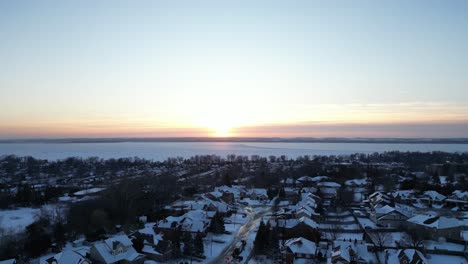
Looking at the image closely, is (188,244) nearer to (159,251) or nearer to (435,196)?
(159,251)

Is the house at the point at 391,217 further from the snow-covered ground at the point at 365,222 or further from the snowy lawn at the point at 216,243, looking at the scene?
the snowy lawn at the point at 216,243

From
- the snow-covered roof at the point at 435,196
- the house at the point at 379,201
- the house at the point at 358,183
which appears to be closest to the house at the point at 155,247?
the house at the point at 379,201

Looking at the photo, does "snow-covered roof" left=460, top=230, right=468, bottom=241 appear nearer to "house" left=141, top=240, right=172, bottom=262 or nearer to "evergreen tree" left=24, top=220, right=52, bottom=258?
"house" left=141, top=240, right=172, bottom=262

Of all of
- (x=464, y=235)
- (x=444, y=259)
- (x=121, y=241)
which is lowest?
(x=444, y=259)

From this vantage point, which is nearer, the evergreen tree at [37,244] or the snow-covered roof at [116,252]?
the snow-covered roof at [116,252]

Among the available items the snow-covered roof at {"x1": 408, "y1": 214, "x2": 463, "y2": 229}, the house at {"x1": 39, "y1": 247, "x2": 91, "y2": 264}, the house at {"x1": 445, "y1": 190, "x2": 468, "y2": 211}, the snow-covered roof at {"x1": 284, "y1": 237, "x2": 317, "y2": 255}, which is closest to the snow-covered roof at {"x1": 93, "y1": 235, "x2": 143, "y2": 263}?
the house at {"x1": 39, "y1": 247, "x2": 91, "y2": 264}

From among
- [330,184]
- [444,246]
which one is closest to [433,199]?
[330,184]
